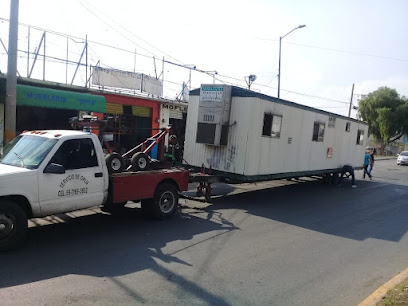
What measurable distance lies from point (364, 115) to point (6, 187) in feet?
201

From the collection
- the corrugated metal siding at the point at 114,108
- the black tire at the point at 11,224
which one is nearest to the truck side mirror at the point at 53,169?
the black tire at the point at 11,224

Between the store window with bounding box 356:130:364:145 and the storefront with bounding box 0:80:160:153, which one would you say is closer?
the storefront with bounding box 0:80:160:153

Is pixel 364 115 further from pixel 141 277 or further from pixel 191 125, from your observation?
pixel 141 277

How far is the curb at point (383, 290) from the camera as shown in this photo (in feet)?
14.8

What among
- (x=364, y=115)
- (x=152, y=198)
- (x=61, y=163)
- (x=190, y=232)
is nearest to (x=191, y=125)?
(x=152, y=198)

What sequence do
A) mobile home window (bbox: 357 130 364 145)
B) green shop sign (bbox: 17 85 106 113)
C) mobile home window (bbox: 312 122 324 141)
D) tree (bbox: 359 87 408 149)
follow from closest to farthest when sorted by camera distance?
1. green shop sign (bbox: 17 85 106 113)
2. mobile home window (bbox: 312 122 324 141)
3. mobile home window (bbox: 357 130 364 145)
4. tree (bbox: 359 87 408 149)

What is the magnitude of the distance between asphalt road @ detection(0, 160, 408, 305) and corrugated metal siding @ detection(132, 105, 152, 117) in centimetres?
1057

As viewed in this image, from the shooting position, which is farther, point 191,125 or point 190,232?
point 191,125

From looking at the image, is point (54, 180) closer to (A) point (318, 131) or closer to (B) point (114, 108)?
(A) point (318, 131)

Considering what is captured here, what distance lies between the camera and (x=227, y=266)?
567cm

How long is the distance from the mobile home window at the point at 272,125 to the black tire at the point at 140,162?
444 cm

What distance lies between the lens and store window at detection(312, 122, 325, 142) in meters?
14.6

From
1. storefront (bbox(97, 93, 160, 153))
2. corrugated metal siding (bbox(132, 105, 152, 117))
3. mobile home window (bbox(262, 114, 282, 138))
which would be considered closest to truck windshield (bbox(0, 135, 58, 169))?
mobile home window (bbox(262, 114, 282, 138))

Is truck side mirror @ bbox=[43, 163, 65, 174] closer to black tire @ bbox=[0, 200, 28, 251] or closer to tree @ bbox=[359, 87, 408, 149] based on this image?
black tire @ bbox=[0, 200, 28, 251]
